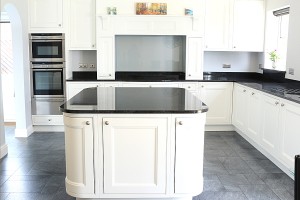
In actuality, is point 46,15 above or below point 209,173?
above

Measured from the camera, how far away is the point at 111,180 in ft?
9.40

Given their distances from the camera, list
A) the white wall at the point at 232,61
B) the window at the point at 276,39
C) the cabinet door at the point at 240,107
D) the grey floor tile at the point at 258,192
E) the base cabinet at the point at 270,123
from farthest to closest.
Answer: the white wall at the point at 232,61
the window at the point at 276,39
the cabinet door at the point at 240,107
the base cabinet at the point at 270,123
the grey floor tile at the point at 258,192

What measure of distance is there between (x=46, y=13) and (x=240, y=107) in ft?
11.2

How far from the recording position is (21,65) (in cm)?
525

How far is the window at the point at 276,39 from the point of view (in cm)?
536

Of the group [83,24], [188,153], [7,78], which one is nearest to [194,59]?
[83,24]

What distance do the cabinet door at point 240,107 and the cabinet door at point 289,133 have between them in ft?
4.37

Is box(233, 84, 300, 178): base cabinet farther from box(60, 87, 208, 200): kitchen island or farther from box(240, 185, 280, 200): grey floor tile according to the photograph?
box(60, 87, 208, 200): kitchen island

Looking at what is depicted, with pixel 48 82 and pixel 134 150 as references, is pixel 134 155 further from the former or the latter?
pixel 48 82

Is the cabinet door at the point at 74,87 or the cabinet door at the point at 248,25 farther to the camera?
the cabinet door at the point at 248,25

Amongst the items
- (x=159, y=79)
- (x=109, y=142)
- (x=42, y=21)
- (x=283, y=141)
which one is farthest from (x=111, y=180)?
(x=42, y=21)

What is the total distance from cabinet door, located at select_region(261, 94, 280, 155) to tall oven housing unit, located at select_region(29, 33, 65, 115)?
315 cm

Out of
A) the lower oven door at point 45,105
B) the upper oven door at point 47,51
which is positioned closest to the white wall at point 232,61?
the upper oven door at point 47,51

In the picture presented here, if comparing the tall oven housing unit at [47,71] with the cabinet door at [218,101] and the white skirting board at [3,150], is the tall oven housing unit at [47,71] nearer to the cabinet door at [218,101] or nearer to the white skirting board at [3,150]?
the white skirting board at [3,150]
